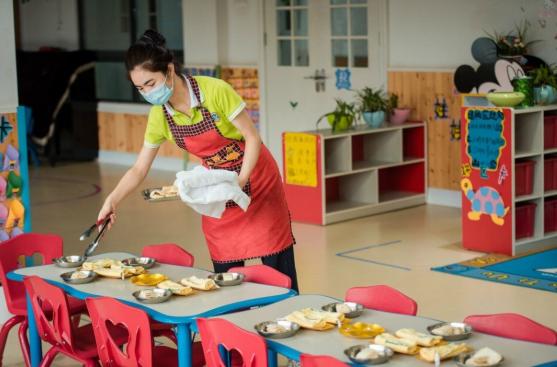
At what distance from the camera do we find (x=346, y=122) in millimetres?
8766

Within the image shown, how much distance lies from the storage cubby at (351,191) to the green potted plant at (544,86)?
182cm

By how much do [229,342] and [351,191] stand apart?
230 inches

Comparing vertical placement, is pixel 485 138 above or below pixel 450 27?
below

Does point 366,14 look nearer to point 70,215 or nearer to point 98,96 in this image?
point 70,215

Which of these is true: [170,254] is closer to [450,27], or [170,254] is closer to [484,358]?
[484,358]

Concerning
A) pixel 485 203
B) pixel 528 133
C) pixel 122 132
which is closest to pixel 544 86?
pixel 528 133

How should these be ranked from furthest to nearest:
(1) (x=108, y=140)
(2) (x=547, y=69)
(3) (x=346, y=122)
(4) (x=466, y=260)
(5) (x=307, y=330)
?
(1) (x=108, y=140) < (3) (x=346, y=122) < (2) (x=547, y=69) < (4) (x=466, y=260) < (5) (x=307, y=330)

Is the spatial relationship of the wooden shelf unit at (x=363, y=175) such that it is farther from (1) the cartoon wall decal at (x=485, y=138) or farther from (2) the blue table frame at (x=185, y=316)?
(2) the blue table frame at (x=185, y=316)

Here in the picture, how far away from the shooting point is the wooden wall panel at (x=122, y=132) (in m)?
12.2

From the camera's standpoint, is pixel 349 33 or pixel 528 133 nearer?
pixel 528 133

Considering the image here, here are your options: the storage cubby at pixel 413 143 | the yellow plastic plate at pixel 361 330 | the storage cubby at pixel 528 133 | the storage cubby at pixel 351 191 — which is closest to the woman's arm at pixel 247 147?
the yellow plastic plate at pixel 361 330

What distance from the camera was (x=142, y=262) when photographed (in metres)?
4.45

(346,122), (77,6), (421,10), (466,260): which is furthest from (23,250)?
(77,6)

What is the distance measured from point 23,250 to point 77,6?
28.6ft
